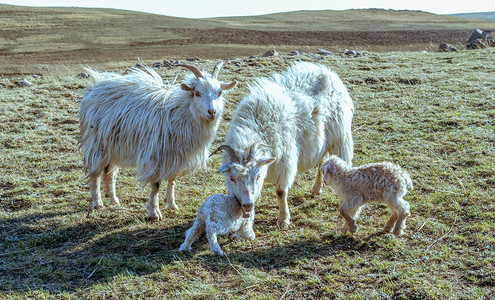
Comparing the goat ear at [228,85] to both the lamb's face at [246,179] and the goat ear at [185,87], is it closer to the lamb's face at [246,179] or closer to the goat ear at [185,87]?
the goat ear at [185,87]

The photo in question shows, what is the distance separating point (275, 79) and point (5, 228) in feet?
14.3

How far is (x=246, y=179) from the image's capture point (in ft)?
17.9

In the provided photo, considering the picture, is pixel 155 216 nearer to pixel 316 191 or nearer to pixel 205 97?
pixel 205 97

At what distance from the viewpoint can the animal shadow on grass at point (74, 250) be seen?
520cm

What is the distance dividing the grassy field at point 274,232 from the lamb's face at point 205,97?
1483 mm

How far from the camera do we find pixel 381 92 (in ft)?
41.9

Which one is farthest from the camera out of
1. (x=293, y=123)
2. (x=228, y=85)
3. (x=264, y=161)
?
(x=228, y=85)

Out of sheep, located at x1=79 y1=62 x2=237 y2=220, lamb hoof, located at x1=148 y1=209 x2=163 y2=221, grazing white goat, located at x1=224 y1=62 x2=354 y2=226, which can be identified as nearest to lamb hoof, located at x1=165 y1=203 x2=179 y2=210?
sheep, located at x1=79 y1=62 x2=237 y2=220

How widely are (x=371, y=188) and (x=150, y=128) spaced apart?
3.14 metres

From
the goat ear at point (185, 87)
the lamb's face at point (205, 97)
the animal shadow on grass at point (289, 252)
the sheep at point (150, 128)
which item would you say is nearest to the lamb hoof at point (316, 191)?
the animal shadow on grass at point (289, 252)

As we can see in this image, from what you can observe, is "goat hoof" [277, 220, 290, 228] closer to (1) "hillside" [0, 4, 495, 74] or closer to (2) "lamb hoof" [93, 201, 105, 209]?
(2) "lamb hoof" [93, 201, 105, 209]

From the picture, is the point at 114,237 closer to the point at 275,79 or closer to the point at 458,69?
the point at 275,79

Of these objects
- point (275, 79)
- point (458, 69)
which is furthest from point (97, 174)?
point (458, 69)

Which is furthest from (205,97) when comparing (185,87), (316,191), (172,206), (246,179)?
(316,191)
